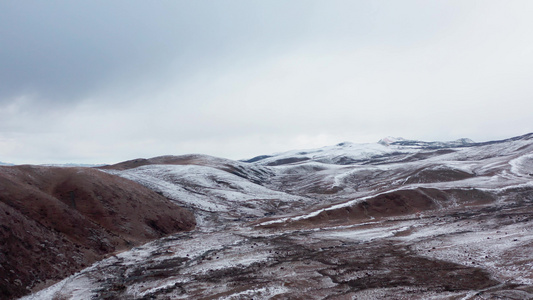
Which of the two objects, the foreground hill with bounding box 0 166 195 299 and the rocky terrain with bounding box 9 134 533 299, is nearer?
the rocky terrain with bounding box 9 134 533 299

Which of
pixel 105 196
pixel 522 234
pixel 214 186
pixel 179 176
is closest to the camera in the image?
pixel 522 234

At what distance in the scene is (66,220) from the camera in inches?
1539

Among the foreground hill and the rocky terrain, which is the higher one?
the foreground hill

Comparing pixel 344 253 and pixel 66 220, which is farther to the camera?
pixel 66 220

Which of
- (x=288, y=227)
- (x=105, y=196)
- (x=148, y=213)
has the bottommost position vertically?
(x=288, y=227)

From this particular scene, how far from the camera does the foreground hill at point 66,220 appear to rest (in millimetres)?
26875

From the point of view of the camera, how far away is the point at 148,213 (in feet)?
177

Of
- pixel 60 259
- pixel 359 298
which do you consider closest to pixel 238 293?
pixel 359 298

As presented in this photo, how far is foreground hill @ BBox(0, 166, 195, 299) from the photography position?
26875mm

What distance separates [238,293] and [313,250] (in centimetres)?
1427

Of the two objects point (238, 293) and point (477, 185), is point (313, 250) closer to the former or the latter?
point (238, 293)

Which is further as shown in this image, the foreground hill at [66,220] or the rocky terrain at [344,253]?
the foreground hill at [66,220]

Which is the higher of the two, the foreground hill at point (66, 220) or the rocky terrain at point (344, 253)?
the foreground hill at point (66, 220)

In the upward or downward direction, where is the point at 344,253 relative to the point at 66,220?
downward
